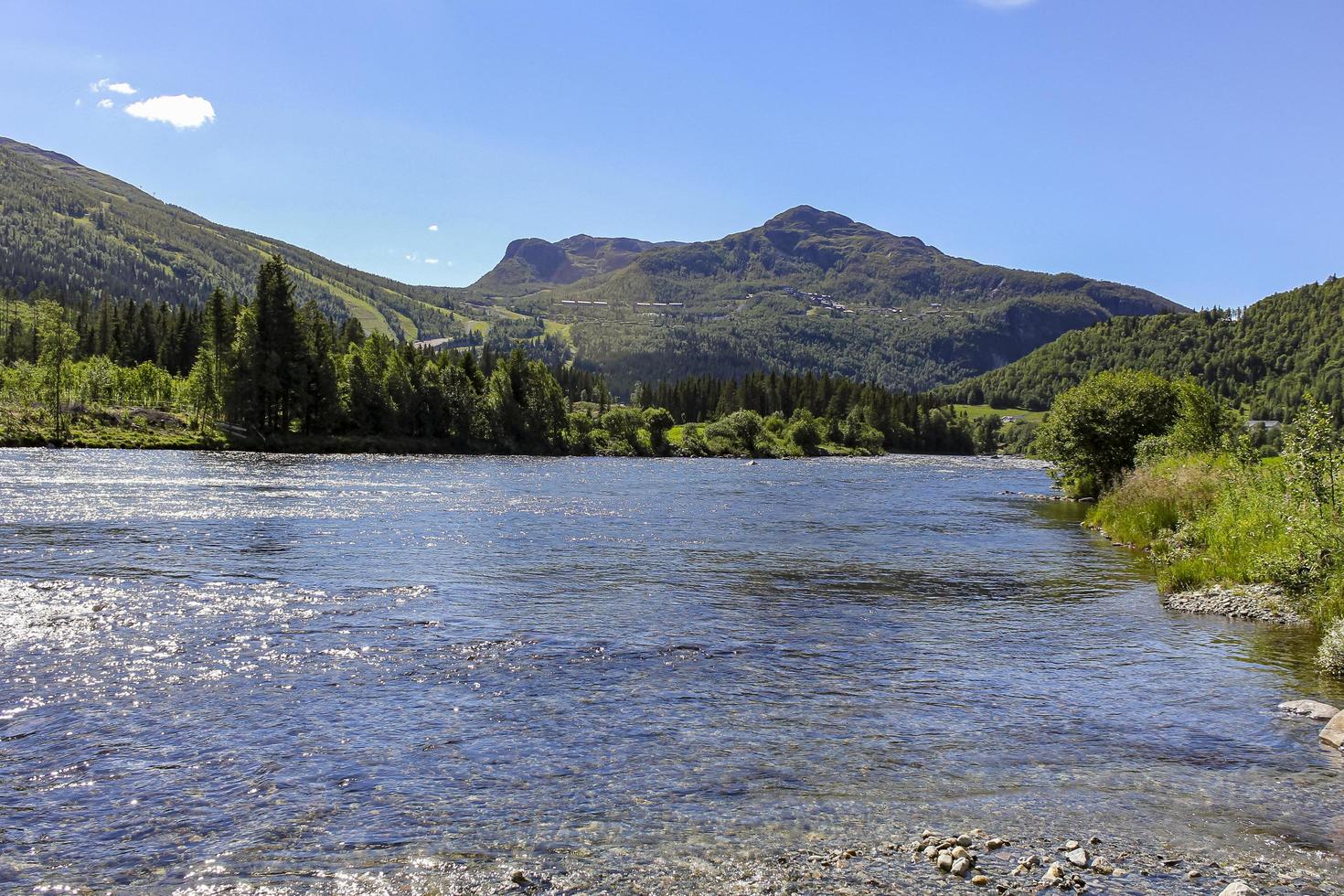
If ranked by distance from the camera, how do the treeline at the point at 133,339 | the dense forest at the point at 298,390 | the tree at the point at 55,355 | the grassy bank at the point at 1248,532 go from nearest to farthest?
the grassy bank at the point at 1248,532 < the tree at the point at 55,355 < the dense forest at the point at 298,390 < the treeline at the point at 133,339

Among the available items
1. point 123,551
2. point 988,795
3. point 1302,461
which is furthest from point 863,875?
point 123,551

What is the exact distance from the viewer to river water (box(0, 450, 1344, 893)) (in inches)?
433

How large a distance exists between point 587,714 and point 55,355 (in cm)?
11762

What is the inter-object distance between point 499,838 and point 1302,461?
26.3m

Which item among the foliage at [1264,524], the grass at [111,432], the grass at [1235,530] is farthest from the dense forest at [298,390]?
the foliage at [1264,524]

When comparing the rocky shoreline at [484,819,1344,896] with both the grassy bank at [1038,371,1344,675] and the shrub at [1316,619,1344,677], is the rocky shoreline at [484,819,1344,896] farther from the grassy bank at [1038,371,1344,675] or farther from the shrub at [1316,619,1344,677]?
the grassy bank at [1038,371,1344,675]

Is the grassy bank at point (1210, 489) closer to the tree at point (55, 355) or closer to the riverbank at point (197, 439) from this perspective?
the riverbank at point (197, 439)

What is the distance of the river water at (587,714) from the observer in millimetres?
10992

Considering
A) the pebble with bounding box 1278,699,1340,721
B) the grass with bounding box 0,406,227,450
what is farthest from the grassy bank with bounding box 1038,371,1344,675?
the grass with bounding box 0,406,227,450

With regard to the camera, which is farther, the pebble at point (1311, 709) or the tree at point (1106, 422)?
the tree at point (1106, 422)

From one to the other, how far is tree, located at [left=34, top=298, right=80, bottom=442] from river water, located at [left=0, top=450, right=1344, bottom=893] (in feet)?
260

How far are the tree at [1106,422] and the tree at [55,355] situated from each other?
106m

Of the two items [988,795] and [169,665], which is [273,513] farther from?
[988,795]

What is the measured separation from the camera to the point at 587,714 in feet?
52.4
